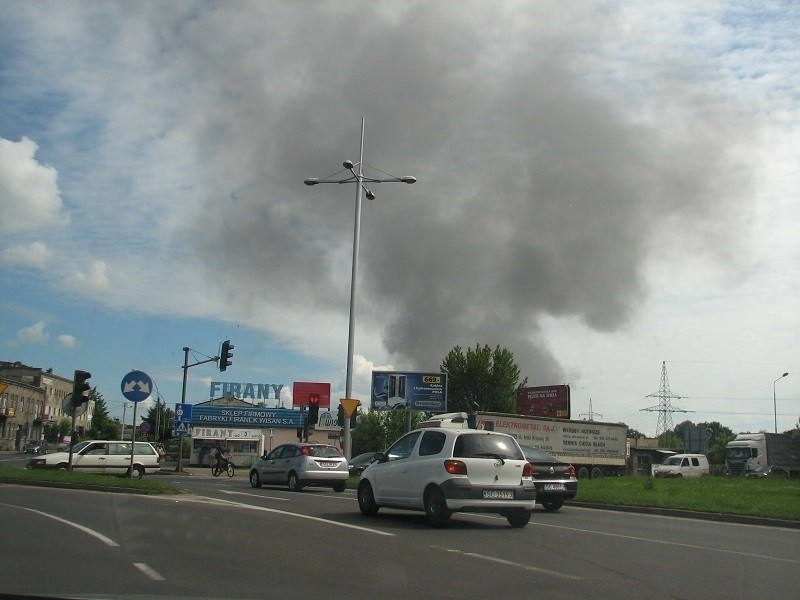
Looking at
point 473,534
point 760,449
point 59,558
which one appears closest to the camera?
point 59,558

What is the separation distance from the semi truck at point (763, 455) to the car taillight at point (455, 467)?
4283cm

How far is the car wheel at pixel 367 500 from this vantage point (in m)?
15.9

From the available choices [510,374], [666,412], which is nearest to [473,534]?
[510,374]

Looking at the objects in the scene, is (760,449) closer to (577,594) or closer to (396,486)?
(396,486)

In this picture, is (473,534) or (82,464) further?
(82,464)

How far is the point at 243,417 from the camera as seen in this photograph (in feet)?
250

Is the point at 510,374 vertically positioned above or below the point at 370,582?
above

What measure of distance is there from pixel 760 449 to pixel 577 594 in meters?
49.3

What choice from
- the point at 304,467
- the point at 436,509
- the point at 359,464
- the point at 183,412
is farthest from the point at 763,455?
the point at 436,509

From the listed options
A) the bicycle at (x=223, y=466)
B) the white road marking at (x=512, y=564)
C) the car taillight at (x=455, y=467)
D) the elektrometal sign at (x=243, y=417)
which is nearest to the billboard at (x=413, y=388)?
the bicycle at (x=223, y=466)

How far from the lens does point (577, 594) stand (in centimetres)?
809

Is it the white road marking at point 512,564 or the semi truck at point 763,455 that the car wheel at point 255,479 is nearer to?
the white road marking at point 512,564

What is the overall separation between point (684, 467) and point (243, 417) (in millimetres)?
41457

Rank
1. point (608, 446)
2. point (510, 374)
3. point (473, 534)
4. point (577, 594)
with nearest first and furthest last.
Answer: point (577, 594) < point (473, 534) < point (608, 446) < point (510, 374)
